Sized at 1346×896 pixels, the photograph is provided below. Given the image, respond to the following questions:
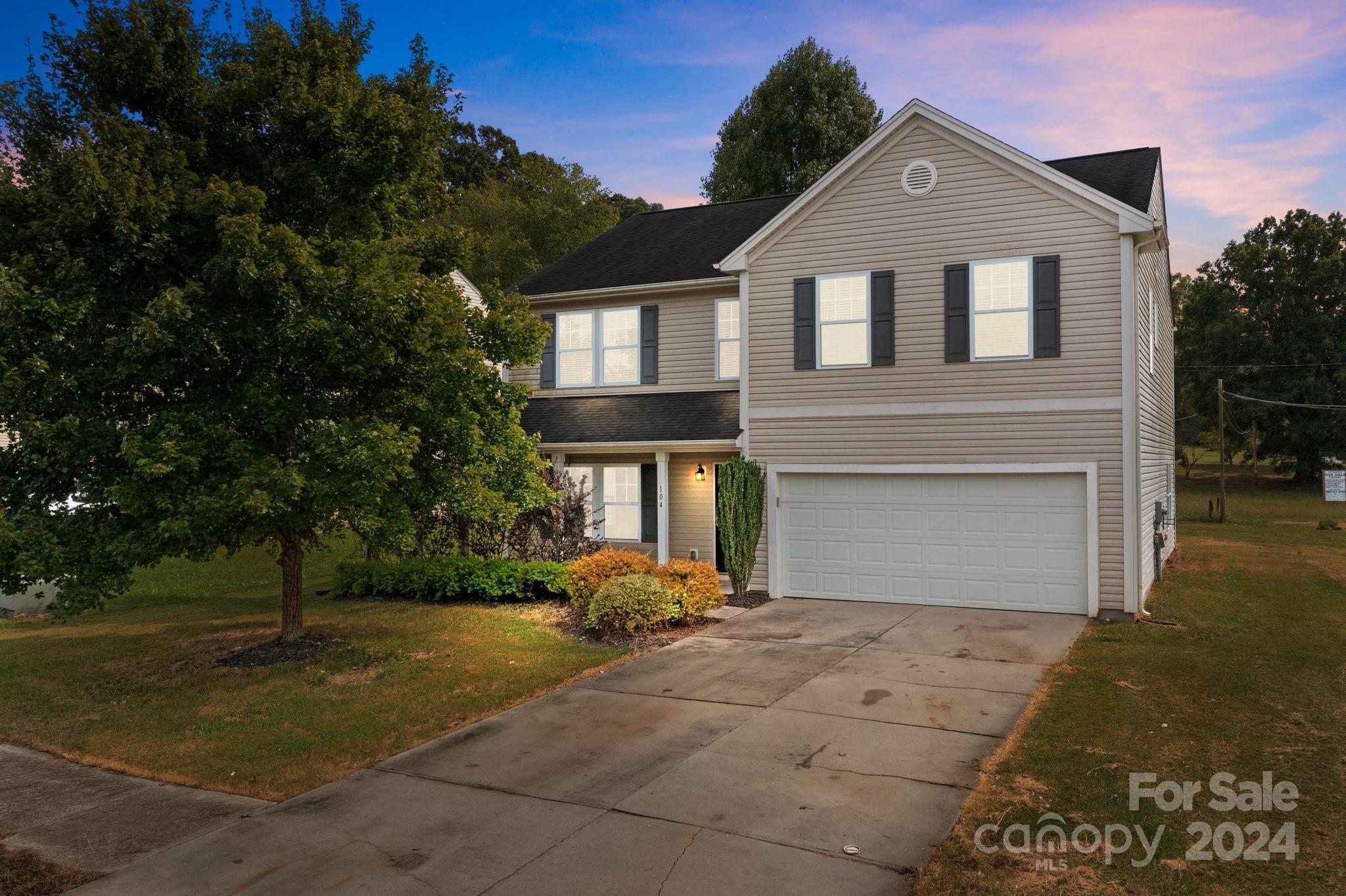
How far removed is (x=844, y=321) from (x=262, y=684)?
1026cm

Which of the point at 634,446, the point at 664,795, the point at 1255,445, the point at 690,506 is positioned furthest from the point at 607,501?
the point at 1255,445

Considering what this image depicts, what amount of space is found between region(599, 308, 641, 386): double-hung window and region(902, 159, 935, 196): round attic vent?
245 inches

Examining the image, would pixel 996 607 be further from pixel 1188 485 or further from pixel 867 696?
pixel 1188 485

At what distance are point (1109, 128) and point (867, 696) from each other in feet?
96.0

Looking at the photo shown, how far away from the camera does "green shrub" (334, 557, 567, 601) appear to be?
49.4ft

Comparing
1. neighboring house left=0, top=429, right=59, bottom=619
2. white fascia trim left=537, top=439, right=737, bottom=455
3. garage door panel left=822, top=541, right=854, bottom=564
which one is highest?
white fascia trim left=537, top=439, right=737, bottom=455

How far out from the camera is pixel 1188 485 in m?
52.5

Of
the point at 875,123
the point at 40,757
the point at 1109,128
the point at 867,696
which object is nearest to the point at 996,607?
the point at 867,696

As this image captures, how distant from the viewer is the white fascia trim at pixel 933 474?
12.9 m

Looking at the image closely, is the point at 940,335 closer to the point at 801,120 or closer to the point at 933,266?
the point at 933,266

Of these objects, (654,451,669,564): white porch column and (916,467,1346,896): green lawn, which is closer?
(916,467,1346,896): green lawn

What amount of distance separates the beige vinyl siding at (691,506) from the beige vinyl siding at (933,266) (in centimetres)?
280

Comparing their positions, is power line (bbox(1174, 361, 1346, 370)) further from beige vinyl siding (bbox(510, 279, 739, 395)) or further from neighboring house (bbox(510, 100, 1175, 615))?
beige vinyl siding (bbox(510, 279, 739, 395))

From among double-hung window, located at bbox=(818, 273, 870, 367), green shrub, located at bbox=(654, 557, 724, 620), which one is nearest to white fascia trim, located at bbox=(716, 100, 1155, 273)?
double-hung window, located at bbox=(818, 273, 870, 367)
